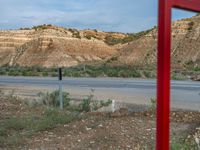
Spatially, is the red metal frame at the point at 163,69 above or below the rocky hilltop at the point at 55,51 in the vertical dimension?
below

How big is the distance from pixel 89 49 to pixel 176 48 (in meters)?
19.1

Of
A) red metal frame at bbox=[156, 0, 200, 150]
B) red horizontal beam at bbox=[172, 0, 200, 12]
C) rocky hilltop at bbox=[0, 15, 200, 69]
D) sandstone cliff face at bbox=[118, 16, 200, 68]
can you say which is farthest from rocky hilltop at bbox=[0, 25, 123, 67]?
red metal frame at bbox=[156, 0, 200, 150]

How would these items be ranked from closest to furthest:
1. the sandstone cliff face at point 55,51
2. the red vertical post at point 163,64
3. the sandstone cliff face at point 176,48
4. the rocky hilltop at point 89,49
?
1. the red vertical post at point 163,64
2. the sandstone cliff face at point 176,48
3. the rocky hilltop at point 89,49
4. the sandstone cliff face at point 55,51

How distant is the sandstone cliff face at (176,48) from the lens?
58969 mm

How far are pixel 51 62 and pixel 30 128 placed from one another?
6146cm

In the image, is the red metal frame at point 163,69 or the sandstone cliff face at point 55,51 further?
the sandstone cliff face at point 55,51

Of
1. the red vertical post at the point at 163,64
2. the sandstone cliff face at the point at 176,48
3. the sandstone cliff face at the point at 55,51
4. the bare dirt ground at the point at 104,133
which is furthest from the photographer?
the sandstone cliff face at the point at 55,51

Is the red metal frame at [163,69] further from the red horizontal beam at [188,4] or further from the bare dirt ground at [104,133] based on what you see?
the bare dirt ground at [104,133]

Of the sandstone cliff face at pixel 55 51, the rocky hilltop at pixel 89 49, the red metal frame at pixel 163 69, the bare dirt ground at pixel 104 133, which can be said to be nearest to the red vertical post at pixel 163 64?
the red metal frame at pixel 163 69

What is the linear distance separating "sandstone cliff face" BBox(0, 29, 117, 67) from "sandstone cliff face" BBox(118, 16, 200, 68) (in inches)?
268

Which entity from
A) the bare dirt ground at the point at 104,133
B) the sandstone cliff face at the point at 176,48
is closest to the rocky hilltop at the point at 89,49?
the sandstone cliff face at the point at 176,48

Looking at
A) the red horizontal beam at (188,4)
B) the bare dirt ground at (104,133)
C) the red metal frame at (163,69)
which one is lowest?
the bare dirt ground at (104,133)

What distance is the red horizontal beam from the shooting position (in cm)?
308

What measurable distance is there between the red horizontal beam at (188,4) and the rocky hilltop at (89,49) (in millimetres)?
52678
